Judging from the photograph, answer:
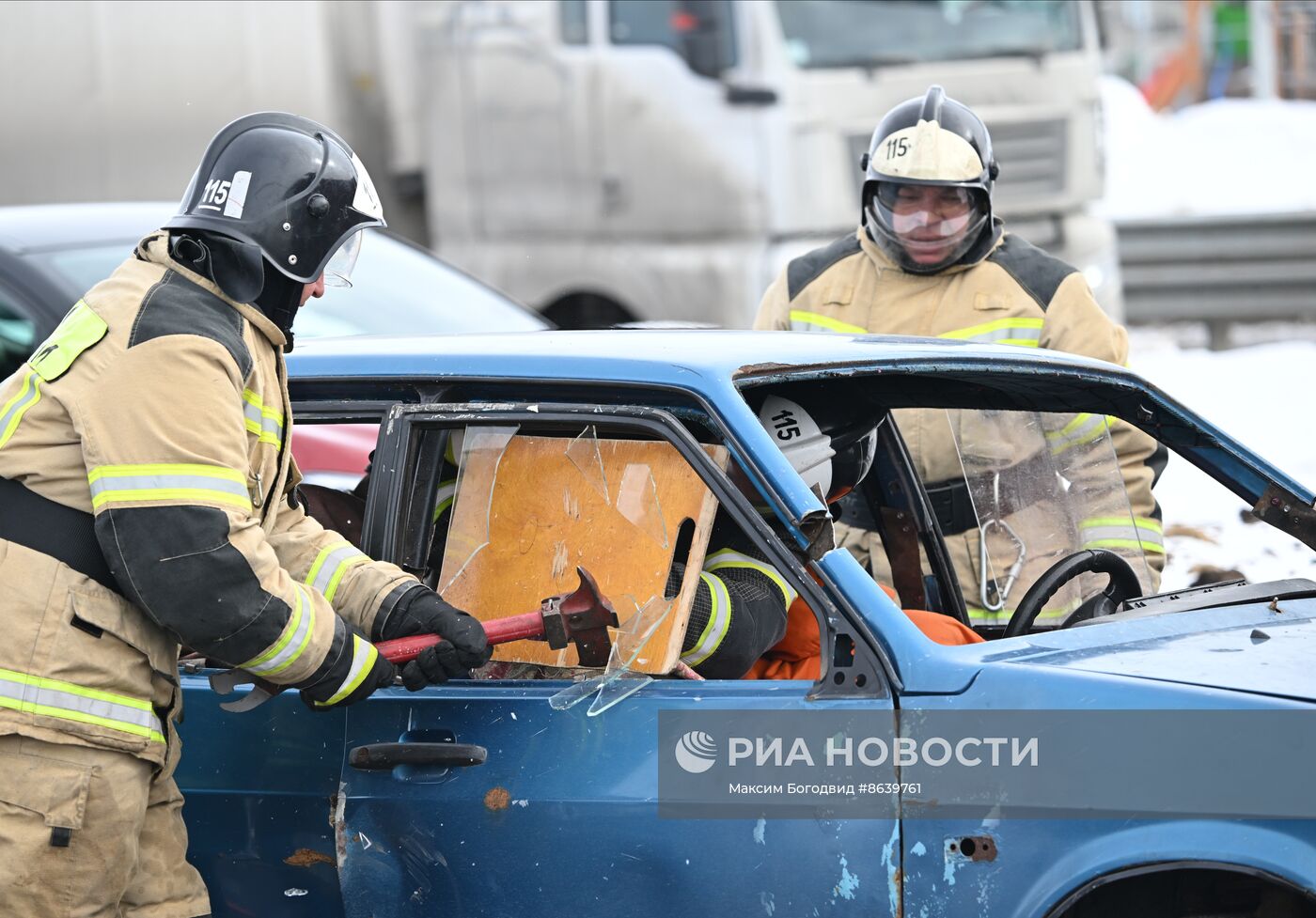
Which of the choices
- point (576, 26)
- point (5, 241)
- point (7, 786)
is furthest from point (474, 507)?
point (576, 26)

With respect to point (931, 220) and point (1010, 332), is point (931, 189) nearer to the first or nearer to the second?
point (931, 220)

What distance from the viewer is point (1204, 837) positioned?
2393 millimetres

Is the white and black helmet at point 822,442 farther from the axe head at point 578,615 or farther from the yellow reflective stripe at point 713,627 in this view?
the axe head at point 578,615

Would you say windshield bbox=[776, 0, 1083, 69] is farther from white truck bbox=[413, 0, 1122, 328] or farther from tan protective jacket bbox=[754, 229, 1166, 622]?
tan protective jacket bbox=[754, 229, 1166, 622]

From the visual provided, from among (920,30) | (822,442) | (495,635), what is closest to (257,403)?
(495,635)

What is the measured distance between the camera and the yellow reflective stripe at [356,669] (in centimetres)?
254

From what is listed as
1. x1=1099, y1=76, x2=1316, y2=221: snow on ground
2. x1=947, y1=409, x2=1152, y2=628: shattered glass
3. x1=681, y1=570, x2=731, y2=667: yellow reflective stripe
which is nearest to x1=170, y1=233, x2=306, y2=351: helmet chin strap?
x1=681, y1=570, x2=731, y2=667: yellow reflective stripe

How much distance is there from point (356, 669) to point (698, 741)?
1.76ft

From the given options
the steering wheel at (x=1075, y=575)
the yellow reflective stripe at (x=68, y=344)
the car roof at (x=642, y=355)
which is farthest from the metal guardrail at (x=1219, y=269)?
the yellow reflective stripe at (x=68, y=344)

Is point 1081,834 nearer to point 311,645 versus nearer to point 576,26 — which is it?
point 311,645

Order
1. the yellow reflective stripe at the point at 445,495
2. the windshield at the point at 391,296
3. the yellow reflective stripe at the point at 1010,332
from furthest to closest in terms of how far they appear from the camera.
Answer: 1. the windshield at the point at 391,296
2. the yellow reflective stripe at the point at 1010,332
3. the yellow reflective stripe at the point at 445,495

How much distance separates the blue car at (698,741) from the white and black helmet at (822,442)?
14 centimetres

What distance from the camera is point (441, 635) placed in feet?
8.65

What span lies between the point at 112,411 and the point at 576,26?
21.6ft
